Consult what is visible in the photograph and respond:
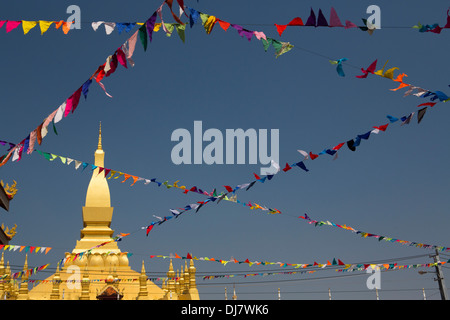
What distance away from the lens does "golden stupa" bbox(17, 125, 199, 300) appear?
31.3 m

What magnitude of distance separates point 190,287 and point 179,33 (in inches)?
1087

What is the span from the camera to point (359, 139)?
9906 millimetres

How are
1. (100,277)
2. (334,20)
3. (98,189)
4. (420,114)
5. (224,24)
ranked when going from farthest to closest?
(98,189)
(100,277)
(420,114)
(224,24)
(334,20)

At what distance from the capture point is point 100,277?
34750 mm

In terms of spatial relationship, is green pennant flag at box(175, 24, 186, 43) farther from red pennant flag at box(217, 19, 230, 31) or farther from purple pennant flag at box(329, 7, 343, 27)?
purple pennant flag at box(329, 7, 343, 27)

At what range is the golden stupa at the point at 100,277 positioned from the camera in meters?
31.3

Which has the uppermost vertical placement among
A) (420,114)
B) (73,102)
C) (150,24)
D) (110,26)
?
(110,26)

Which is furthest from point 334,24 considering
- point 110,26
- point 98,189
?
point 98,189

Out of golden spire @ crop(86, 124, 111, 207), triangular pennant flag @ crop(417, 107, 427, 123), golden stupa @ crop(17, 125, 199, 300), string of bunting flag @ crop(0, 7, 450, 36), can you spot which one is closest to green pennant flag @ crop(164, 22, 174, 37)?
string of bunting flag @ crop(0, 7, 450, 36)

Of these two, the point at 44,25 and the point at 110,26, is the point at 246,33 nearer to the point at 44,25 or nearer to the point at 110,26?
the point at 110,26

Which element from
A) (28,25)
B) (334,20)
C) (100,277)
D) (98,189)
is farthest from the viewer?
(98,189)
